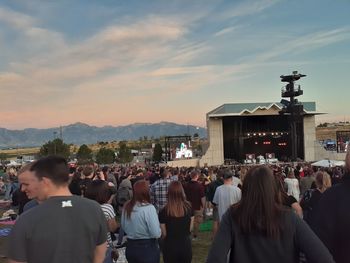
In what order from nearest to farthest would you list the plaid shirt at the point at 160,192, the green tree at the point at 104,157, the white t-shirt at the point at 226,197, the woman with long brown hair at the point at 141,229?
the woman with long brown hair at the point at 141,229 < the white t-shirt at the point at 226,197 < the plaid shirt at the point at 160,192 < the green tree at the point at 104,157

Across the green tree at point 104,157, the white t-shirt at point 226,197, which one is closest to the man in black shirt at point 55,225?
the white t-shirt at point 226,197

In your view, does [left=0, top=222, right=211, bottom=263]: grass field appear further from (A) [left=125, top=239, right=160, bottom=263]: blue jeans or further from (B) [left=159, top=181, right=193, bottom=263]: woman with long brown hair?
(A) [left=125, top=239, right=160, bottom=263]: blue jeans

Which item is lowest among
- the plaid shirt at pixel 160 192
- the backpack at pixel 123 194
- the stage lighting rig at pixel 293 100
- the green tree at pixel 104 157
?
the green tree at pixel 104 157

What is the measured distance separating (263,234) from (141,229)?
2.99 metres

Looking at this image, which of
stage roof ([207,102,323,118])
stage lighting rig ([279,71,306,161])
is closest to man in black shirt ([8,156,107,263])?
stage lighting rig ([279,71,306,161])

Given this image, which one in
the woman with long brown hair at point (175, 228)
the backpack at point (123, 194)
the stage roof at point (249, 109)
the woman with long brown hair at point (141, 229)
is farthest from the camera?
the stage roof at point (249, 109)

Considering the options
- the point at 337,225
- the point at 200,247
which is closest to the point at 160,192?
the point at 200,247

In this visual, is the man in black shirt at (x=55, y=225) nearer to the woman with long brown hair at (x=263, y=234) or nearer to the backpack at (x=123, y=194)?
the woman with long brown hair at (x=263, y=234)

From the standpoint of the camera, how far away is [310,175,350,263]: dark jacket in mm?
3031

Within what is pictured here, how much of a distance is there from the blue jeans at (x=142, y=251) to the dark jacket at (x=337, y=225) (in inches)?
113

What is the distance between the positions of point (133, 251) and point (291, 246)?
10.3 feet

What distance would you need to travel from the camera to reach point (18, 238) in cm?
307

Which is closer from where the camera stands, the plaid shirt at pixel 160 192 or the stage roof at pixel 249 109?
the plaid shirt at pixel 160 192

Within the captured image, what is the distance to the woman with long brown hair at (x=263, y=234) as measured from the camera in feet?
9.10
